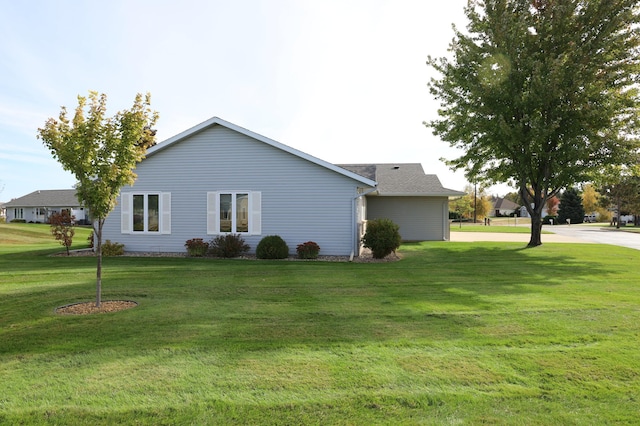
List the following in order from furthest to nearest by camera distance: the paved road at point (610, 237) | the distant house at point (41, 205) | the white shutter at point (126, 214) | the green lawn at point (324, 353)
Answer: the distant house at point (41, 205), the paved road at point (610, 237), the white shutter at point (126, 214), the green lawn at point (324, 353)

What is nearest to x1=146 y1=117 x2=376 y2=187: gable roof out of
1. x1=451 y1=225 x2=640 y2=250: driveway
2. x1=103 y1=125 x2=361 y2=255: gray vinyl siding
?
x1=103 y1=125 x2=361 y2=255: gray vinyl siding

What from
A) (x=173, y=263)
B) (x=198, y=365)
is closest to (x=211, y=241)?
(x=173, y=263)

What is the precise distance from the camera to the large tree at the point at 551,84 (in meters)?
17.7

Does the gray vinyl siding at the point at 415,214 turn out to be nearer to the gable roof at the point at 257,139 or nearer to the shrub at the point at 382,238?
the gable roof at the point at 257,139

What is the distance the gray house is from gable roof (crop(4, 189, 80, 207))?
155ft

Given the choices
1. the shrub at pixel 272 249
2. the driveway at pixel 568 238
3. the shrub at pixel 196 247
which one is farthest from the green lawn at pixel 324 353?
the driveway at pixel 568 238

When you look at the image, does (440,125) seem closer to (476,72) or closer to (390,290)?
(476,72)

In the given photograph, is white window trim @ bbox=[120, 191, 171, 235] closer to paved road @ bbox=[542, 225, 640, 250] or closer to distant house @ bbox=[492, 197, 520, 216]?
paved road @ bbox=[542, 225, 640, 250]

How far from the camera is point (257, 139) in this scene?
15.5 metres

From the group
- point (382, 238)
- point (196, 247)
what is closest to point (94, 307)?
point (196, 247)

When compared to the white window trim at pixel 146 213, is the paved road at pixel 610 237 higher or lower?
lower

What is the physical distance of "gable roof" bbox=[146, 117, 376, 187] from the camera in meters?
14.9

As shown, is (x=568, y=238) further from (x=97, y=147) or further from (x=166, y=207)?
(x=97, y=147)

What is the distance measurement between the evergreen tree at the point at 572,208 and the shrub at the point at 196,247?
→ 61878mm
